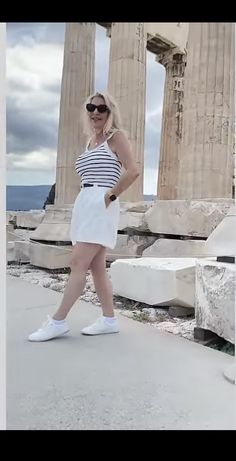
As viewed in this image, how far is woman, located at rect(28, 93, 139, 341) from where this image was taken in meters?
2.87

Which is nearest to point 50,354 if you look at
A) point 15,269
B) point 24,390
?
point 24,390

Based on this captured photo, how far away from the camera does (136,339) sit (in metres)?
3.05

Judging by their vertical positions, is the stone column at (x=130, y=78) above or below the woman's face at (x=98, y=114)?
above

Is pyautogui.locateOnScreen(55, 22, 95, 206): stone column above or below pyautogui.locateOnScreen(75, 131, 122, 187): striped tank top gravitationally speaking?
above

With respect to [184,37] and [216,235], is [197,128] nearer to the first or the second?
[216,235]

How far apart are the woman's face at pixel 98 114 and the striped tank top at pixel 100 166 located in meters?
0.12

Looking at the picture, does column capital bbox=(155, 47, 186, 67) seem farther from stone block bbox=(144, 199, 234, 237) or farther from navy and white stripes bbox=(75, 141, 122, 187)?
navy and white stripes bbox=(75, 141, 122, 187)

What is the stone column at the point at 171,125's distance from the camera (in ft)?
55.0

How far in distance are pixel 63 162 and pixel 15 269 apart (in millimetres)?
5450

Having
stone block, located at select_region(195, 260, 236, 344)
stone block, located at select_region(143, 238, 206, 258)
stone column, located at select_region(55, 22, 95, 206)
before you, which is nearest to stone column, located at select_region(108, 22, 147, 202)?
stone column, located at select_region(55, 22, 95, 206)

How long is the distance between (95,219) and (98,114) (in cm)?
70

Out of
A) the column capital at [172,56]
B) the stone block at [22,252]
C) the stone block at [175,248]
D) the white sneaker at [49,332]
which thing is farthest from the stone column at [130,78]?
the white sneaker at [49,332]

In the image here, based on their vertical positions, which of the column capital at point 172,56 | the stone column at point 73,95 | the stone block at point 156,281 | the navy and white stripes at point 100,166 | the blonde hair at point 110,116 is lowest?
the stone block at point 156,281

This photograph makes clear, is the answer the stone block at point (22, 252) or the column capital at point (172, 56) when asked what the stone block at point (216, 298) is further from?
the column capital at point (172, 56)
